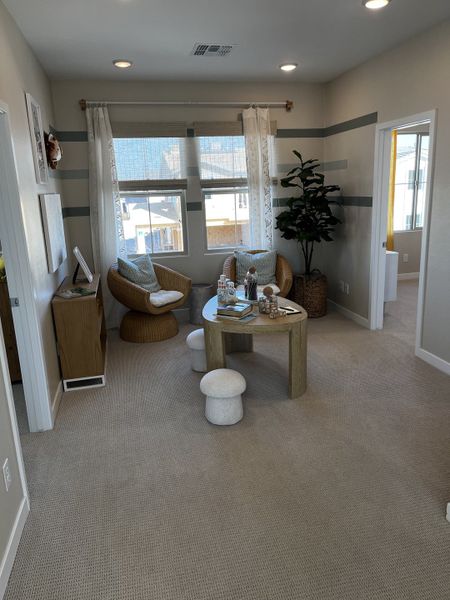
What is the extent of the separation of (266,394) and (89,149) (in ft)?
10.6

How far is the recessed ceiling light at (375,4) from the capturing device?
284 centimetres

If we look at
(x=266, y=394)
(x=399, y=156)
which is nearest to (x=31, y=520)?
(x=266, y=394)

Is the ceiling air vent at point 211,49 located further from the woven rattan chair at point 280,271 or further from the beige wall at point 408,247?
the beige wall at point 408,247

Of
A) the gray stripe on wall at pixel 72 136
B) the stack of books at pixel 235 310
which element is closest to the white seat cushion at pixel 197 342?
the stack of books at pixel 235 310

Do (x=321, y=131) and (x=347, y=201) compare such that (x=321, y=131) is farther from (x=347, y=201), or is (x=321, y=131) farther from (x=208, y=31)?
(x=208, y=31)

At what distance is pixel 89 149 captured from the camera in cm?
469

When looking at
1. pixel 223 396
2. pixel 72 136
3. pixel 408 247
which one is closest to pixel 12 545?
pixel 223 396

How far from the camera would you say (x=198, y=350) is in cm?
371

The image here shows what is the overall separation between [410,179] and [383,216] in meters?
Answer: 2.93

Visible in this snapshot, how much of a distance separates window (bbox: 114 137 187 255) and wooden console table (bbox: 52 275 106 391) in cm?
165

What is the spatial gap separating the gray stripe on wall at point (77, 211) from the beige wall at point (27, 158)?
1184mm

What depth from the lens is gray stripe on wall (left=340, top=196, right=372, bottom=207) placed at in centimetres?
450

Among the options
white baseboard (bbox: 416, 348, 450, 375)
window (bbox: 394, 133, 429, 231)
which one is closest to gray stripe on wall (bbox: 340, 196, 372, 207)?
white baseboard (bbox: 416, 348, 450, 375)

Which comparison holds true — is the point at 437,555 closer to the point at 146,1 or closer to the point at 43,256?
the point at 43,256
